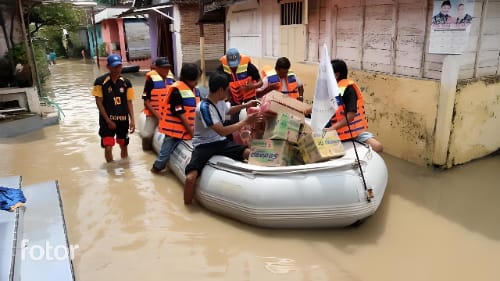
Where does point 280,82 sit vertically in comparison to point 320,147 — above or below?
above

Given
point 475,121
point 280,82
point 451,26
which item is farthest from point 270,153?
point 475,121

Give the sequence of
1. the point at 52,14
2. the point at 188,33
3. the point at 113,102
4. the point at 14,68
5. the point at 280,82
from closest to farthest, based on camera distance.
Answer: the point at 113,102, the point at 280,82, the point at 14,68, the point at 52,14, the point at 188,33

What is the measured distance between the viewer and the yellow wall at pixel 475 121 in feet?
16.4

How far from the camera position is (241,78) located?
5.77 m

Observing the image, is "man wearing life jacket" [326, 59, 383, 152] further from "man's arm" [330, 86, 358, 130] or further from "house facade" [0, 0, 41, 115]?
"house facade" [0, 0, 41, 115]

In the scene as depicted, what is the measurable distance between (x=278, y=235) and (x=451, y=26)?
10.9ft

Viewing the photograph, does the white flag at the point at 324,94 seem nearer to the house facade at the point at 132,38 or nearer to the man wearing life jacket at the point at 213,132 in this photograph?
the man wearing life jacket at the point at 213,132

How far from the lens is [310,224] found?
12.3ft

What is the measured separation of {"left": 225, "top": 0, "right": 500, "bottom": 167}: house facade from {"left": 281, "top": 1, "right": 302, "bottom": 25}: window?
755 mm

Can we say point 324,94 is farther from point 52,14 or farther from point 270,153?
Answer: point 52,14

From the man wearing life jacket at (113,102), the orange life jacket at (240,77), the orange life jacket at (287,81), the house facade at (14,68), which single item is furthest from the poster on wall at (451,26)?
the house facade at (14,68)

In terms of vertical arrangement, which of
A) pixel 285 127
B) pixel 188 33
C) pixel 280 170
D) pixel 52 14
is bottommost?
pixel 280 170

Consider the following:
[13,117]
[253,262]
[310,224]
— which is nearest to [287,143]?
[310,224]

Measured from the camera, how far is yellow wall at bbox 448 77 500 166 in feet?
16.4
